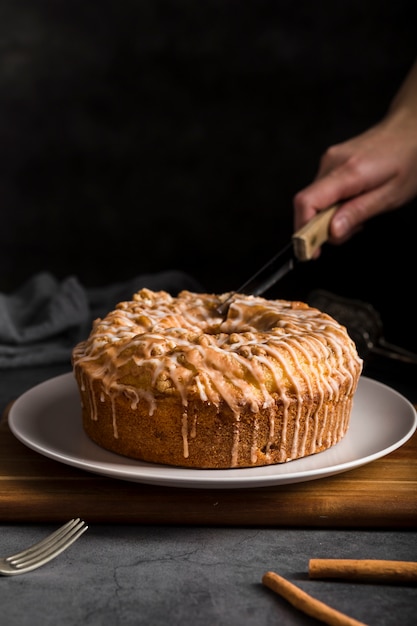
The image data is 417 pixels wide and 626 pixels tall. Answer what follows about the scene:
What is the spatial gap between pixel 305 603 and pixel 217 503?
0.48 meters

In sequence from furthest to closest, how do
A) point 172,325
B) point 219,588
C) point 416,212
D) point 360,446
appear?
point 416,212 → point 172,325 → point 360,446 → point 219,588

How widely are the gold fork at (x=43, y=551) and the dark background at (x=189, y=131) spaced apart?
8.40ft

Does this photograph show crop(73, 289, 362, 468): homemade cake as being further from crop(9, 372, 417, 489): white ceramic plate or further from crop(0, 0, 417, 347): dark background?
crop(0, 0, 417, 347): dark background

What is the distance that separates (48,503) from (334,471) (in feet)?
2.34

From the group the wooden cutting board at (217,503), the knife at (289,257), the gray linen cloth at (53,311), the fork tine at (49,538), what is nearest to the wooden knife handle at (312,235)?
the knife at (289,257)

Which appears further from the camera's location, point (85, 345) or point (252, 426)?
point (85, 345)

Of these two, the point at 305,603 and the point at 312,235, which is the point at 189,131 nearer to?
the point at 312,235

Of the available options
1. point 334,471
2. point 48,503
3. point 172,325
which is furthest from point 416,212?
point 48,503

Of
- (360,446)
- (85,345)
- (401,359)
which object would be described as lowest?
(401,359)

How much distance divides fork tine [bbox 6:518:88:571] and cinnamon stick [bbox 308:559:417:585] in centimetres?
57

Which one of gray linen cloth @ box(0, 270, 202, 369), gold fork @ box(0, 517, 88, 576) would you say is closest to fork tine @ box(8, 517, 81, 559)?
gold fork @ box(0, 517, 88, 576)

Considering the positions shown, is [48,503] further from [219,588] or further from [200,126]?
[200,126]

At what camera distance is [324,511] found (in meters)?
2.39

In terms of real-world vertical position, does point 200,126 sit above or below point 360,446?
above
